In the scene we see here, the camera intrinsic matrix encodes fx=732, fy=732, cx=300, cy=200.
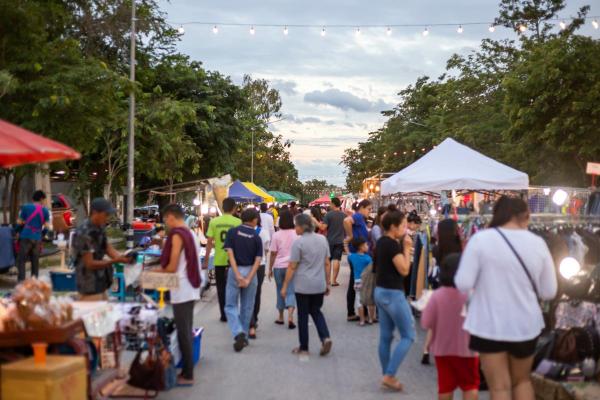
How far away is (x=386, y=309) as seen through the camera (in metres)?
7.50

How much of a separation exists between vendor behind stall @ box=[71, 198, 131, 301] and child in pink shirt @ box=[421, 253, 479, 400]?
10.1ft

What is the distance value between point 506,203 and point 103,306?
3.51 metres

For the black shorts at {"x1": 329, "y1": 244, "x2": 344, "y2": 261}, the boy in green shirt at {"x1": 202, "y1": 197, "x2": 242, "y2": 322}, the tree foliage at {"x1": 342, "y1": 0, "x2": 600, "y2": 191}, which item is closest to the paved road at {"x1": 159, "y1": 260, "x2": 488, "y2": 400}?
the boy in green shirt at {"x1": 202, "y1": 197, "x2": 242, "y2": 322}

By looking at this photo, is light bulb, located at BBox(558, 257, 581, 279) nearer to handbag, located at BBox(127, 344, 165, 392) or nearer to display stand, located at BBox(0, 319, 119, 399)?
handbag, located at BBox(127, 344, 165, 392)

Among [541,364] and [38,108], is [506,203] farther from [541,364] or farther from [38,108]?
[38,108]

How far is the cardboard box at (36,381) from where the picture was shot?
15.9 feet

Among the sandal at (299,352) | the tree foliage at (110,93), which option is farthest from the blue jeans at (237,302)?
the tree foliage at (110,93)

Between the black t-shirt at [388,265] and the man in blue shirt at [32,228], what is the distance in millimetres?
8705

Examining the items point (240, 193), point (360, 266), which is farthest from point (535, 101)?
point (360, 266)

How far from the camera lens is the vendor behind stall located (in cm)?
709

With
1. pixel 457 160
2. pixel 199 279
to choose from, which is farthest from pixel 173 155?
pixel 199 279

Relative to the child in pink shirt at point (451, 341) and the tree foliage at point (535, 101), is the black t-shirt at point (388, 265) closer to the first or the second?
the child in pink shirt at point (451, 341)

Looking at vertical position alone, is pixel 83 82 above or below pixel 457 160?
above

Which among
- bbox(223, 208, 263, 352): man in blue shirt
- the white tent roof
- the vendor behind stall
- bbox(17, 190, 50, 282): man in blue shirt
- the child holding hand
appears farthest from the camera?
bbox(17, 190, 50, 282): man in blue shirt
